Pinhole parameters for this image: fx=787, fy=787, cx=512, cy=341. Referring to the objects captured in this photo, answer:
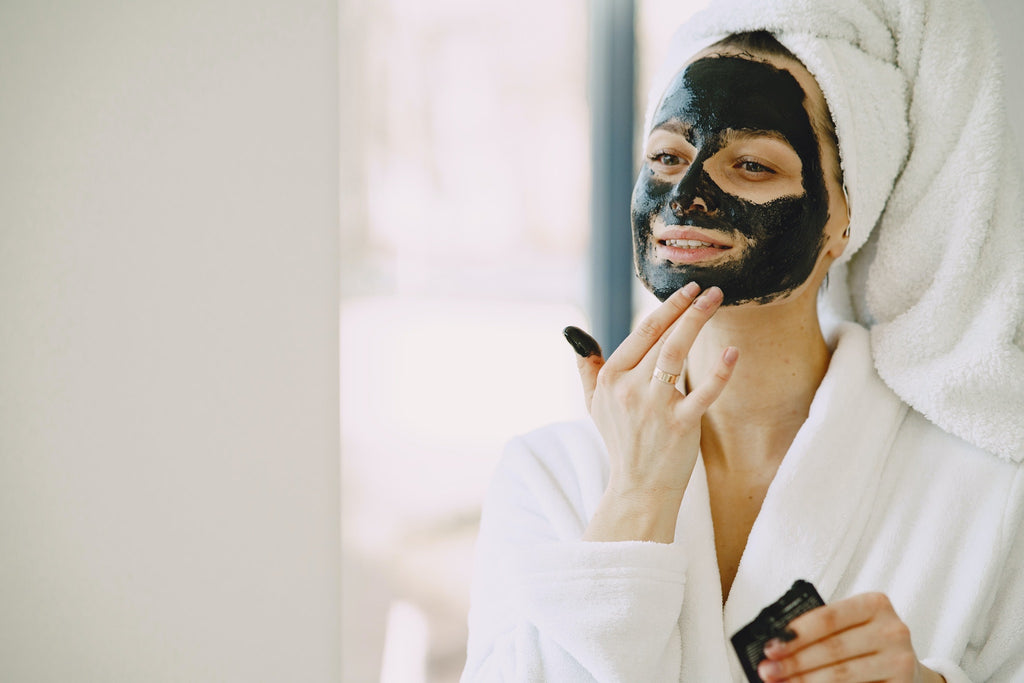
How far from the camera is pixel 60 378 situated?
90 centimetres

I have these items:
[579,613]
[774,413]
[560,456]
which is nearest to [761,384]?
[774,413]

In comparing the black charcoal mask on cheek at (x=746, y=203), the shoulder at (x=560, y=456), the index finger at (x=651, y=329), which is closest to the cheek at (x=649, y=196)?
the black charcoal mask on cheek at (x=746, y=203)

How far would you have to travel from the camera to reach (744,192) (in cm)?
86

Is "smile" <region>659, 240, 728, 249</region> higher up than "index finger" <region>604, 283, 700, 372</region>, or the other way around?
"smile" <region>659, 240, 728, 249</region>

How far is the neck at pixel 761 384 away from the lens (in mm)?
928

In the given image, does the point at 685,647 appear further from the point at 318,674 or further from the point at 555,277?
the point at 555,277

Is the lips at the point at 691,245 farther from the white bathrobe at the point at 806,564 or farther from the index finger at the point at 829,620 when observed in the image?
the index finger at the point at 829,620

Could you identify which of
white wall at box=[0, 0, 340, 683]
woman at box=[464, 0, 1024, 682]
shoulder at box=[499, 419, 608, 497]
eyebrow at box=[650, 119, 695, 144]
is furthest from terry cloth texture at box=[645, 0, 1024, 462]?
white wall at box=[0, 0, 340, 683]

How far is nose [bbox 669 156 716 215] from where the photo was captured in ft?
2.81

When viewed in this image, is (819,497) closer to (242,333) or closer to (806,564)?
(806,564)

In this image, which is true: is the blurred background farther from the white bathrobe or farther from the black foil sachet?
the black foil sachet

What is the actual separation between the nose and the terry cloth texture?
17cm

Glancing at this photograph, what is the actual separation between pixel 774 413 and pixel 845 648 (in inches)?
12.9

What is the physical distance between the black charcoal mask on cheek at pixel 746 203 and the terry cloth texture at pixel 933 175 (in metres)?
0.05
